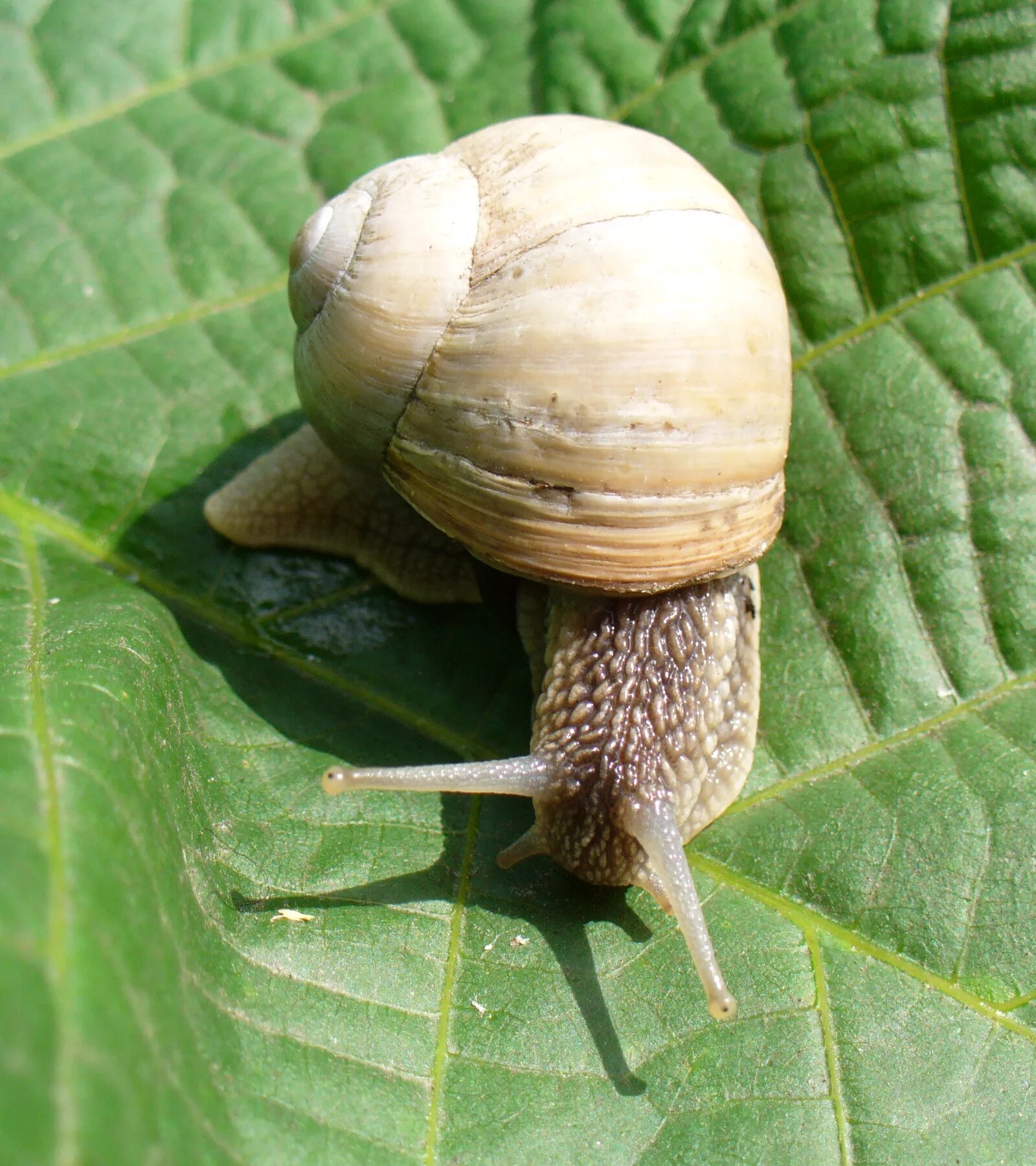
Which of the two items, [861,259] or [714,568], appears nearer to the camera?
[714,568]

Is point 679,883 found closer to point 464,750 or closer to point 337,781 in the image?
point 464,750

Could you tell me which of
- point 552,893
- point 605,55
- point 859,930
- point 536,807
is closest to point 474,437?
point 536,807

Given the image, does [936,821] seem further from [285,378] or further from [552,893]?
[285,378]

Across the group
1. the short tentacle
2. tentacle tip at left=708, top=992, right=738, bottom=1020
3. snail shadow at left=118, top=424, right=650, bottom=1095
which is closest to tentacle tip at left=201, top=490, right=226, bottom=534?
snail shadow at left=118, top=424, right=650, bottom=1095

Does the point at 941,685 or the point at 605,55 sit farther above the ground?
the point at 605,55

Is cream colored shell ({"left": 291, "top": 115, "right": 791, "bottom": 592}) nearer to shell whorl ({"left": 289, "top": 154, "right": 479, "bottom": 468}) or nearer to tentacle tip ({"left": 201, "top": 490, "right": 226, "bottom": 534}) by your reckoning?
shell whorl ({"left": 289, "top": 154, "right": 479, "bottom": 468})
